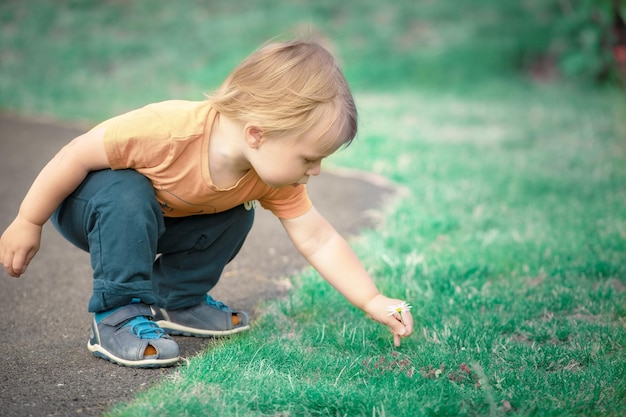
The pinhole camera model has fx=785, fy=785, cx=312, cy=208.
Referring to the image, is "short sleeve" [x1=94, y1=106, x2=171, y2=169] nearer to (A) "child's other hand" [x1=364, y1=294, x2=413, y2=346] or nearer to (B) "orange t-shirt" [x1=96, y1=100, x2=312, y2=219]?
(B) "orange t-shirt" [x1=96, y1=100, x2=312, y2=219]

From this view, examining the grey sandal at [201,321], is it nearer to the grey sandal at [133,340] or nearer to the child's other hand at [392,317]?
the grey sandal at [133,340]

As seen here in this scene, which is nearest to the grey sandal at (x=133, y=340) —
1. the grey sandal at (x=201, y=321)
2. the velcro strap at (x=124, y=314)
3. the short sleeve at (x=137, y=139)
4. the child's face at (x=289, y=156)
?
the velcro strap at (x=124, y=314)

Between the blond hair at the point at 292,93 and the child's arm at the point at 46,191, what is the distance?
418 mm

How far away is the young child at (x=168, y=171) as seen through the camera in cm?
226

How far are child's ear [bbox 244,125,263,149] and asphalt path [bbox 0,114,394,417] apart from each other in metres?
0.71

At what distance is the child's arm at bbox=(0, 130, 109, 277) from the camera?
2.33m

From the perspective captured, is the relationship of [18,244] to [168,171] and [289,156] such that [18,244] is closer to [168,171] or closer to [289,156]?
[168,171]

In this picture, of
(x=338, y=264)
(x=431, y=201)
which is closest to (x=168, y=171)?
(x=338, y=264)

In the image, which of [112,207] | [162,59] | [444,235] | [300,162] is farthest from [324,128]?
[162,59]

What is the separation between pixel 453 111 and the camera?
7641 millimetres

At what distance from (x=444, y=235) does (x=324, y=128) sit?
1964 mm

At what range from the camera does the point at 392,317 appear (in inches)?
95.0

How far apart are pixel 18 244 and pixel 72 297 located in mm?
781

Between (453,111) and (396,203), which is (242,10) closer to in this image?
(453,111)
